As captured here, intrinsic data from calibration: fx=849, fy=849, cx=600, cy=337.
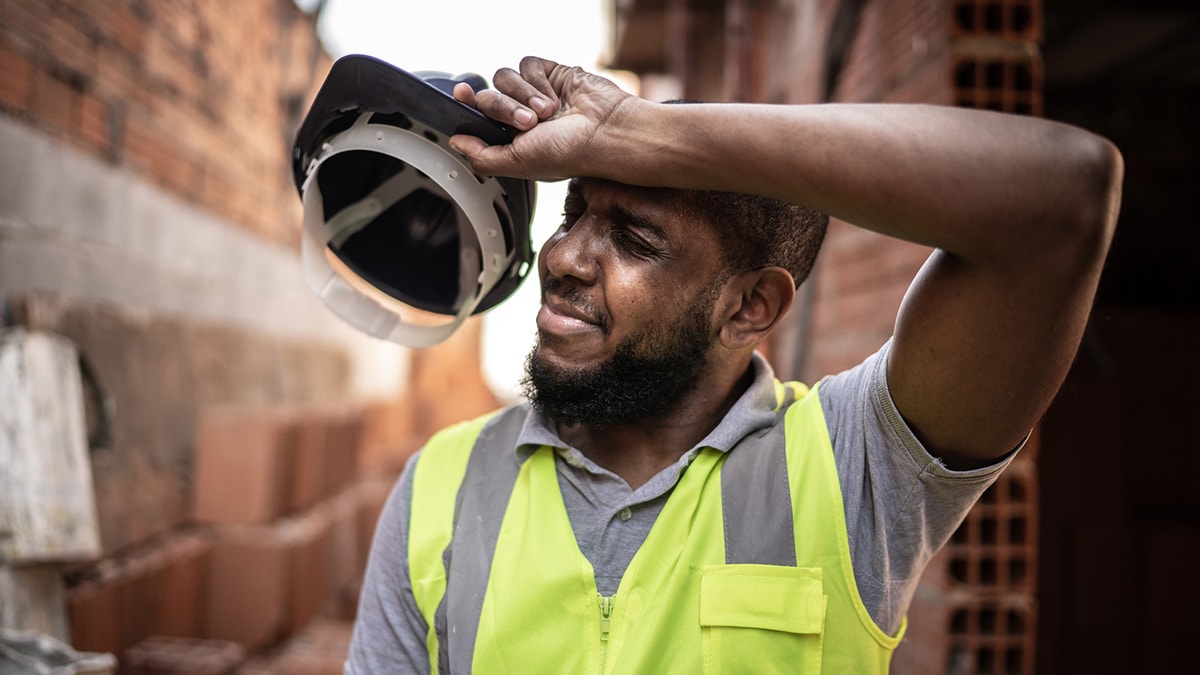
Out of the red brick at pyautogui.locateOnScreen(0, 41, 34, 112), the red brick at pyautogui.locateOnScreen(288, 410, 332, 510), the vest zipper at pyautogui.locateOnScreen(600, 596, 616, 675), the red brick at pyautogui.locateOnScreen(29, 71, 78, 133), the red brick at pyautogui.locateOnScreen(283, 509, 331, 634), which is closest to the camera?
the vest zipper at pyautogui.locateOnScreen(600, 596, 616, 675)

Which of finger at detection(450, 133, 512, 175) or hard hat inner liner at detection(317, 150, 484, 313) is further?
hard hat inner liner at detection(317, 150, 484, 313)

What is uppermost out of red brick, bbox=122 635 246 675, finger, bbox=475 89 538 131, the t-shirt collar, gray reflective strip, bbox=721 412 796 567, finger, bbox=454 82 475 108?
finger, bbox=454 82 475 108

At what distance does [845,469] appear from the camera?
4.54 feet

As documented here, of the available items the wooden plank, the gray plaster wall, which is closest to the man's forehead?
the wooden plank

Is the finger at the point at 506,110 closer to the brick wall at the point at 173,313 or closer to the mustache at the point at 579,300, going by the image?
the mustache at the point at 579,300

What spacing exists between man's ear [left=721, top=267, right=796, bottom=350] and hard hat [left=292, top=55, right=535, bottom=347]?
412 millimetres

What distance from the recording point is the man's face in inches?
55.8

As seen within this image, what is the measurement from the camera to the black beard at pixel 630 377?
1455mm

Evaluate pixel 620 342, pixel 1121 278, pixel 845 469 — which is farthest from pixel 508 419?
pixel 1121 278

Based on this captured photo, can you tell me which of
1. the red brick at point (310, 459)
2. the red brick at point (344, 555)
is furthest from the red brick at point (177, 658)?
the red brick at point (344, 555)

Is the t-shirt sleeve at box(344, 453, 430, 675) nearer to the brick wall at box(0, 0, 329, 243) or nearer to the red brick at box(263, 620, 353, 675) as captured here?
the red brick at box(263, 620, 353, 675)

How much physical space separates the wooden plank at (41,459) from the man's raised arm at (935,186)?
164 cm

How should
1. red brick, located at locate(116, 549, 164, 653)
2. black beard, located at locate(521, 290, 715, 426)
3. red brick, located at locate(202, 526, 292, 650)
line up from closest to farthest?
black beard, located at locate(521, 290, 715, 426), red brick, located at locate(116, 549, 164, 653), red brick, located at locate(202, 526, 292, 650)

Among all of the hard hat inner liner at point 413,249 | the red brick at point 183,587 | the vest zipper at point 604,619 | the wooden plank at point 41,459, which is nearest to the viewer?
the vest zipper at point 604,619
